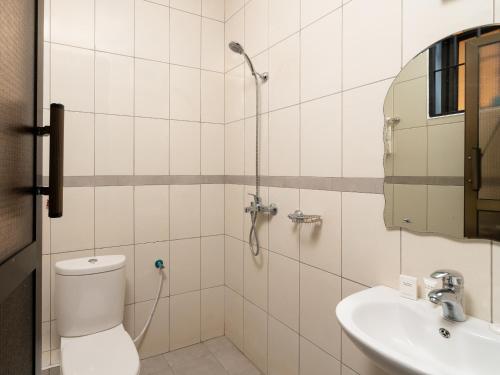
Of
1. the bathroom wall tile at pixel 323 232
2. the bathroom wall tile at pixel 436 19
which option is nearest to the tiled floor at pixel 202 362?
the bathroom wall tile at pixel 323 232

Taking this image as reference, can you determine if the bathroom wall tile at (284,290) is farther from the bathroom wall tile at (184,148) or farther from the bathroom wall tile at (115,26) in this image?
the bathroom wall tile at (115,26)

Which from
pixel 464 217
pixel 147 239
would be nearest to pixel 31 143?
pixel 464 217

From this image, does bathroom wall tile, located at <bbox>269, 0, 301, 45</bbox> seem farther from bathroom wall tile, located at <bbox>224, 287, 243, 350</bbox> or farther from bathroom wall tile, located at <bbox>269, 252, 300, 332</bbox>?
bathroom wall tile, located at <bbox>224, 287, 243, 350</bbox>

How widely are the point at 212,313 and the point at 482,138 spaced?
82.4 inches

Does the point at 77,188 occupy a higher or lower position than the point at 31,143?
lower

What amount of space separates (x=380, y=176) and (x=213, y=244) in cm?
148

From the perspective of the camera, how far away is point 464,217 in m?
1.03

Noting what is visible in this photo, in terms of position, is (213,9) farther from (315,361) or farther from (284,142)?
(315,361)

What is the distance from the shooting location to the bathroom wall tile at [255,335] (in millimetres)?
1989

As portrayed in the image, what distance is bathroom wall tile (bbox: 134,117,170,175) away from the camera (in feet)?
6.84

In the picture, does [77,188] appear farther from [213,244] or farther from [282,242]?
[282,242]

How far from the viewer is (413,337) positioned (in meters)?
1.06

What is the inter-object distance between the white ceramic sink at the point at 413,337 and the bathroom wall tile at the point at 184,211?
142 cm

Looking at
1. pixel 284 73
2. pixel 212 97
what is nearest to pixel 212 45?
pixel 212 97
